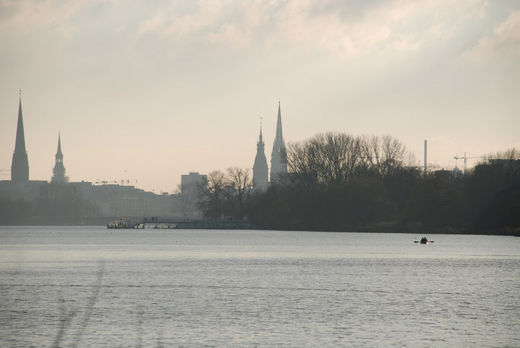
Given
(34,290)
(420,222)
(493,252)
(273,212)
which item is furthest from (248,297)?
(273,212)

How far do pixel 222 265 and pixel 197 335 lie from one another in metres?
48.9

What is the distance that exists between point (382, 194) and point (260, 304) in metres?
120

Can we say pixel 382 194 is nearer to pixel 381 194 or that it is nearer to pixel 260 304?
pixel 381 194

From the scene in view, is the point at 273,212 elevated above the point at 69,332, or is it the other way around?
the point at 273,212

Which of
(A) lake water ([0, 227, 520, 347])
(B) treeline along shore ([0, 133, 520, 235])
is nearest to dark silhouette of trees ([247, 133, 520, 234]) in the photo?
(B) treeline along shore ([0, 133, 520, 235])

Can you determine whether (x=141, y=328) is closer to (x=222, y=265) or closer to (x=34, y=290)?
(x=34, y=290)

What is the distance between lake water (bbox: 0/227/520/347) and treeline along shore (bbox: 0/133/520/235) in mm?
63932

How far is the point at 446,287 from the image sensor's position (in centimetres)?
6269

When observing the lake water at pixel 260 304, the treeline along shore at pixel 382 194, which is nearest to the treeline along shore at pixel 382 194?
the treeline along shore at pixel 382 194

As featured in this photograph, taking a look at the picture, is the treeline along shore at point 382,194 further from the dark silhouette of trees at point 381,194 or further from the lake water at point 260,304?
the lake water at point 260,304

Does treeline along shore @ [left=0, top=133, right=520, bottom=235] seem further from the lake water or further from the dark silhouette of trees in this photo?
the lake water

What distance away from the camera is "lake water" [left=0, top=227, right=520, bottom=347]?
3844 cm

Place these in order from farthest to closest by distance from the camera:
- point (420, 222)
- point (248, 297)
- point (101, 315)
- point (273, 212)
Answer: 1. point (273, 212)
2. point (420, 222)
3. point (248, 297)
4. point (101, 315)

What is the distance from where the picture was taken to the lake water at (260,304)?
126 feet
